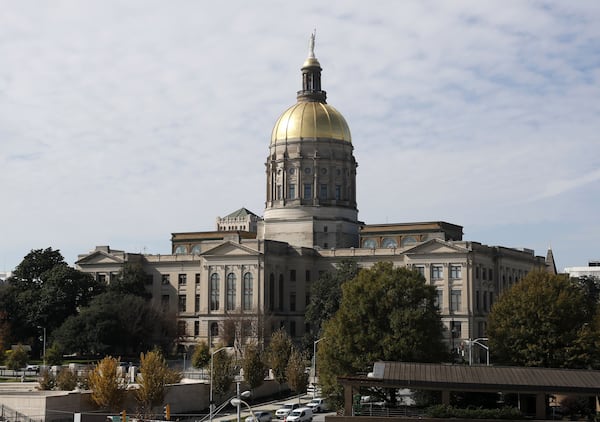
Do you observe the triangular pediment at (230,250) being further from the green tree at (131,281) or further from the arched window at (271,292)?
the green tree at (131,281)

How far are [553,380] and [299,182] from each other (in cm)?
8660

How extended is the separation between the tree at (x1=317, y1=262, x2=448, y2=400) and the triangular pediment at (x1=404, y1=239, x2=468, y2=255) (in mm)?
52131

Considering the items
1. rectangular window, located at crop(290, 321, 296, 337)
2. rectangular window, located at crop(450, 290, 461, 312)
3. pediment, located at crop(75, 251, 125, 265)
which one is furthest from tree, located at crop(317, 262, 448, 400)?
pediment, located at crop(75, 251, 125, 265)

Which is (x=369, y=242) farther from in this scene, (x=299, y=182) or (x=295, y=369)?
(x=295, y=369)

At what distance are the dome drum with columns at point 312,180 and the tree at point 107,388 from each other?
7476cm

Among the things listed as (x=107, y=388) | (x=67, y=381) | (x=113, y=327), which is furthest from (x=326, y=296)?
(x=107, y=388)

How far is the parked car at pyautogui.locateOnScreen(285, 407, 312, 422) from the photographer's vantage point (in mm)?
75875

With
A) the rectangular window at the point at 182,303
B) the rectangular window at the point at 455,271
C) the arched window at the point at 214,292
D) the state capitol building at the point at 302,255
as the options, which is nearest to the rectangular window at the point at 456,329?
the state capitol building at the point at 302,255

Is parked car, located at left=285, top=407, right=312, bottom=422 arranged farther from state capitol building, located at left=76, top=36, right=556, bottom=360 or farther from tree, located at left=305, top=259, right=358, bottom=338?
state capitol building, located at left=76, top=36, right=556, bottom=360

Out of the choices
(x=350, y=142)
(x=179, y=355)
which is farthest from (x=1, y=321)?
(x=350, y=142)

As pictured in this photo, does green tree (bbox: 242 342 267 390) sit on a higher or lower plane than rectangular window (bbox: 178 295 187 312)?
lower

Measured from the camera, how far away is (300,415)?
252ft

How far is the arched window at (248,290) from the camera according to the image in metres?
142

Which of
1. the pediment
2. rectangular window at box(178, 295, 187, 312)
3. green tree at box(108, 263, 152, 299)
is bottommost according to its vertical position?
rectangular window at box(178, 295, 187, 312)
